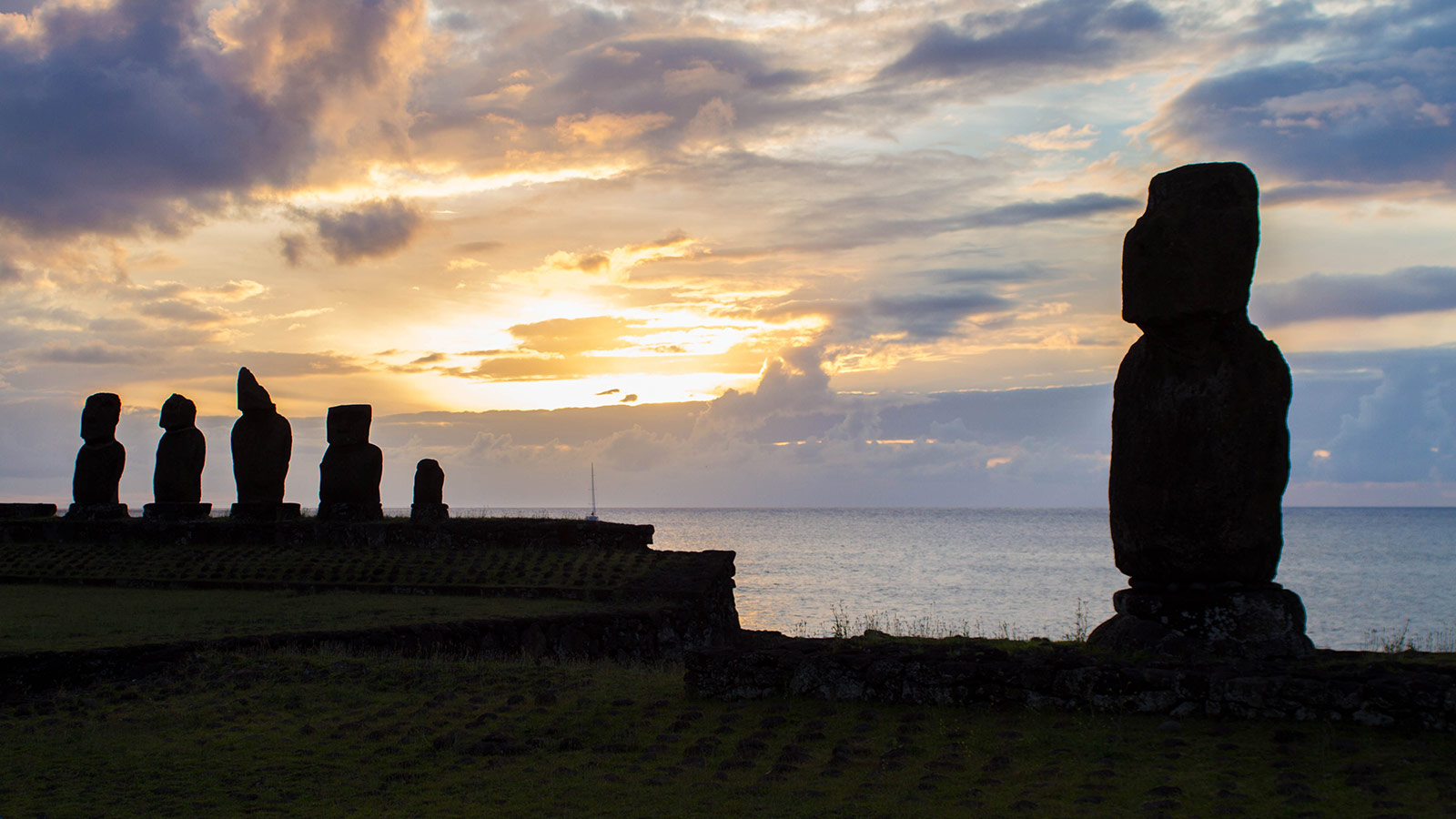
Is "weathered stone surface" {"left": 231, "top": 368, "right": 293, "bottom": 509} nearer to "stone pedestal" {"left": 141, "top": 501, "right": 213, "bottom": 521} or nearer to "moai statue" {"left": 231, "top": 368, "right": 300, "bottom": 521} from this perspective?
"moai statue" {"left": 231, "top": 368, "right": 300, "bottom": 521}

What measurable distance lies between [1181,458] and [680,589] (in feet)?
41.9

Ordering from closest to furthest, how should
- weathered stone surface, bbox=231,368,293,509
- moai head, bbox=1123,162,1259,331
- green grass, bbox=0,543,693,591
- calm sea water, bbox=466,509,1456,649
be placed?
moai head, bbox=1123,162,1259,331 < green grass, bbox=0,543,693,591 < weathered stone surface, bbox=231,368,293,509 < calm sea water, bbox=466,509,1456,649

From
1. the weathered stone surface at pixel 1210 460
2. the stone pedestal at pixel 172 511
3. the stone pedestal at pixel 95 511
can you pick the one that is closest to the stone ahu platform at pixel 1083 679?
the weathered stone surface at pixel 1210 460

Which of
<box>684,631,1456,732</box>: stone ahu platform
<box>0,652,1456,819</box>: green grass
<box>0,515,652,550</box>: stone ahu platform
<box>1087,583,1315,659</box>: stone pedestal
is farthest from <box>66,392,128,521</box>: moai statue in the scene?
<box>1087,583,1315,659</box>: stone pedestal

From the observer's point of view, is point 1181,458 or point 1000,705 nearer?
point 1000,705

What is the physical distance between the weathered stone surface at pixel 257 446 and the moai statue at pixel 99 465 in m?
4.60

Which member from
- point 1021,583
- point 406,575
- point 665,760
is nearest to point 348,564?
point 406,575

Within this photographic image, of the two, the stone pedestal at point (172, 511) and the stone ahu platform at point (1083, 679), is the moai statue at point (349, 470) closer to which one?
the stone pedestal at point (172, 511)

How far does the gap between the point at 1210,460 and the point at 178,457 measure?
27.2 m

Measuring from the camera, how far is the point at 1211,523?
8711 mm

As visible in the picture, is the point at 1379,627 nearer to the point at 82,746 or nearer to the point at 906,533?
the point at 82,746

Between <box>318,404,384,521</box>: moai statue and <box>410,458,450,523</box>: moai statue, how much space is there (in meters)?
1.11

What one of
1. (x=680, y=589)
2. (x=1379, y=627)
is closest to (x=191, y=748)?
(x=680, y=589)

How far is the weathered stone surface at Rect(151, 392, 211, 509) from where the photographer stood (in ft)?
93.6
